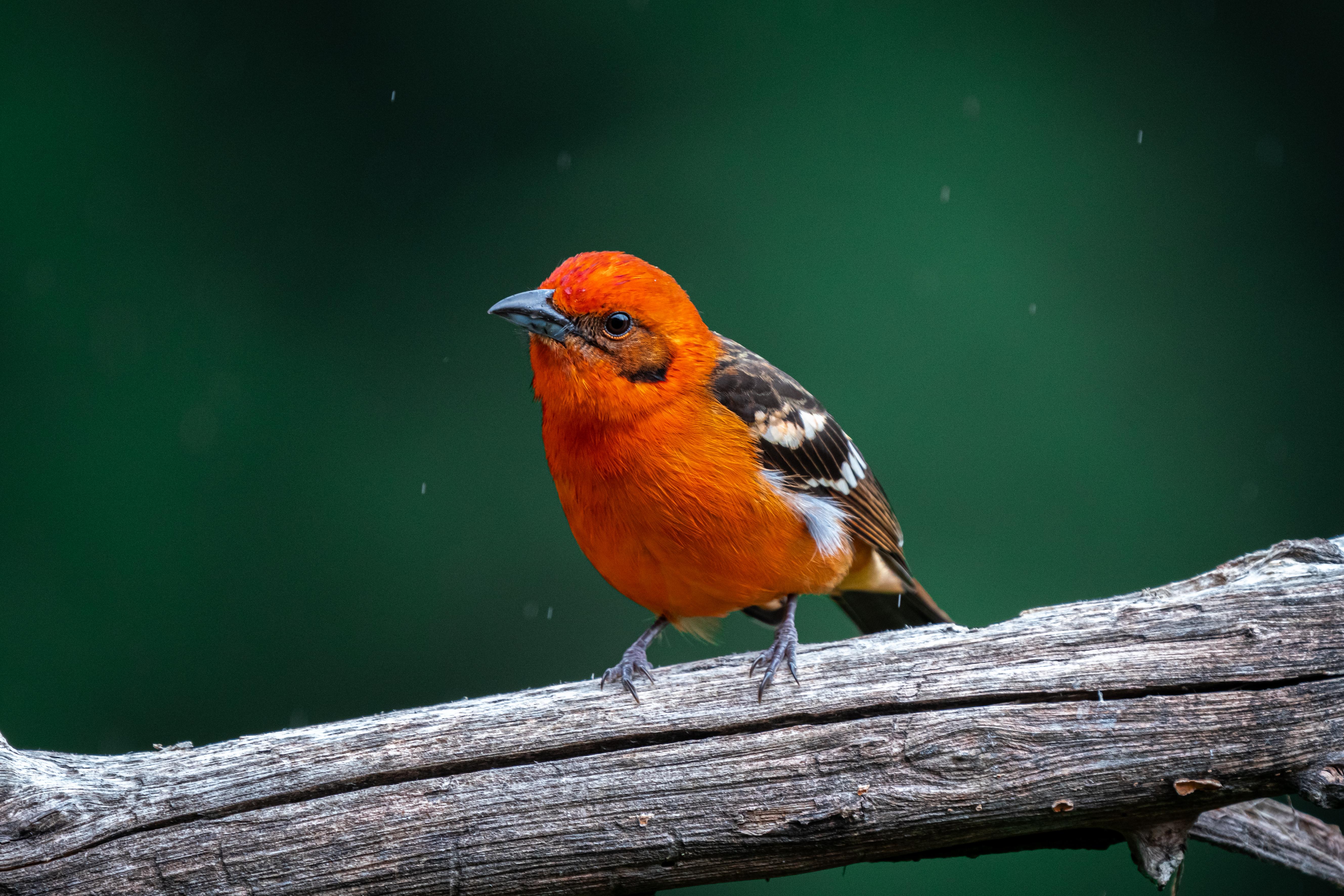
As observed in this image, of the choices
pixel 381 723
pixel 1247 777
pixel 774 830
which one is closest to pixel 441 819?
pixel 381 723

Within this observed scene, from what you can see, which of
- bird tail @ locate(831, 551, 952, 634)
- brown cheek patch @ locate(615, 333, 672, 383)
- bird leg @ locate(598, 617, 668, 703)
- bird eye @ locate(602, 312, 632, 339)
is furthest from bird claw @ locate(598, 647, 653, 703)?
bird tail @ locate(831, 551, 952, 634)

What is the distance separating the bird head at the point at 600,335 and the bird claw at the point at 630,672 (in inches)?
27.0

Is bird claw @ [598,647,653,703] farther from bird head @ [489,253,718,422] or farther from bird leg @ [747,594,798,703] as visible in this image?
bird head @ [489,253,718,422]

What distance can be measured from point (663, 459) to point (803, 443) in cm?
66

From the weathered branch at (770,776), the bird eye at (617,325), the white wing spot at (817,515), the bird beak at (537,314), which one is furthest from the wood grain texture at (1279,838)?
the bird beak at (537,314)

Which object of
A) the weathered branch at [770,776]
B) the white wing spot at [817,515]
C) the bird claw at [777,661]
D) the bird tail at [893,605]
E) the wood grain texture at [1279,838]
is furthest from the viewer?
the bird tail at [893,605]

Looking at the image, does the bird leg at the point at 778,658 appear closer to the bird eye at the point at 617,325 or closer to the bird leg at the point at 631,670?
the bird leg at the point at 631,670

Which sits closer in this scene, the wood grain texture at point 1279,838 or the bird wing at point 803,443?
the wood grain texture at point 1279,838

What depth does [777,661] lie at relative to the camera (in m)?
2.88

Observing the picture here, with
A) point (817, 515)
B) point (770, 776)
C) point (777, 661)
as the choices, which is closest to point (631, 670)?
point (777, 661)

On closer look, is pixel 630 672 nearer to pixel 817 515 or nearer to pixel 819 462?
pixel 817 515

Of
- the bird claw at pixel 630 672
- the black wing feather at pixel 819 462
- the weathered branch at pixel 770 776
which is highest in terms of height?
the black wing feather at pixel 819 462

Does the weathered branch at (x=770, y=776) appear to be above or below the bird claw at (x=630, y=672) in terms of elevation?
below

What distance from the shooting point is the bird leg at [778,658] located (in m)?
2.82
